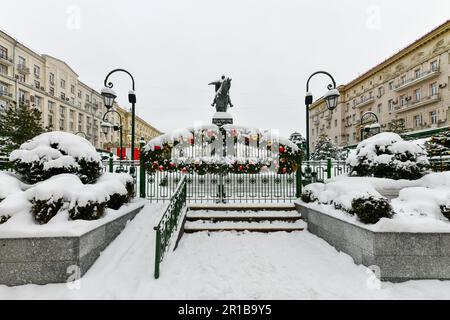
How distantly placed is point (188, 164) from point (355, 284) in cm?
600

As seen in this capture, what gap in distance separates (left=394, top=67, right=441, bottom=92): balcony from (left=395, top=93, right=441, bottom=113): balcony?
2596mm

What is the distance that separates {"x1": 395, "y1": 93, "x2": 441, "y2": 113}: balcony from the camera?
95.2 ft

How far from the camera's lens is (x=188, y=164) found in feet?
26.5

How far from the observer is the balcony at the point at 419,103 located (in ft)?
95.2

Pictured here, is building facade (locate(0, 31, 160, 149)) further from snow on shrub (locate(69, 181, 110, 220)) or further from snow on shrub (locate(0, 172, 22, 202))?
snow on shrub (locate(69, 181, 110, 220))

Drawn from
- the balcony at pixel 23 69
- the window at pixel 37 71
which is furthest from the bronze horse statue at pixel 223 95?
the window at pixel 37 71

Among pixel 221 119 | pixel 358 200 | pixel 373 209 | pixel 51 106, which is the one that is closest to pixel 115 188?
pixel 358 200

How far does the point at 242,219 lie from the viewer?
652cm

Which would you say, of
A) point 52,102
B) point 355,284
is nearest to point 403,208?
point 355,284

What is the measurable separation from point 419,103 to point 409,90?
4049mm

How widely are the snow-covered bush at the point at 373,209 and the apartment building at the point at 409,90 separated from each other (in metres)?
23.1

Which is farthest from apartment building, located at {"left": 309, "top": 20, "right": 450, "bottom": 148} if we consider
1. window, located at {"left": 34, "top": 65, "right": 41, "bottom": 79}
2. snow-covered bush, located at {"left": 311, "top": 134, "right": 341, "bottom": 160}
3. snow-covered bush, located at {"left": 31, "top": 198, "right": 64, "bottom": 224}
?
window, located at {"left": 34, "top": 65, "right": 41, "bottom": 79}

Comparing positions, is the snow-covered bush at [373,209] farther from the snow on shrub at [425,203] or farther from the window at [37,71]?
the window at [37,71]

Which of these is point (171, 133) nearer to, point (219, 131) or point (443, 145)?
point (219, 131)
